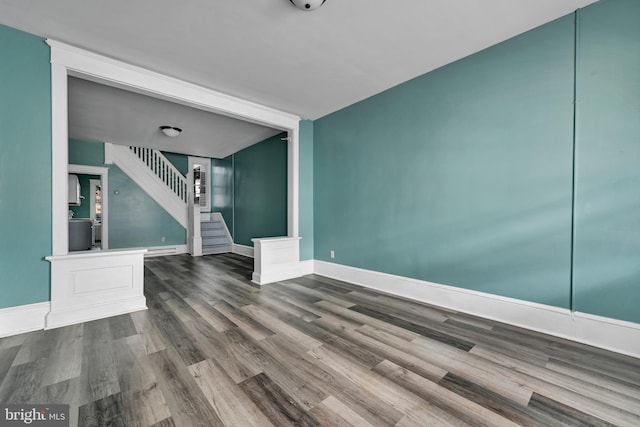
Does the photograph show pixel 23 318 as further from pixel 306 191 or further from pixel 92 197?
pixel 92 197

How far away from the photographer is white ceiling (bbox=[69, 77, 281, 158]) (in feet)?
12.3

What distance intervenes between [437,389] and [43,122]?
4104mm

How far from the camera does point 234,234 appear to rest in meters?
7.21

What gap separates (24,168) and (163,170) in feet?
15.9

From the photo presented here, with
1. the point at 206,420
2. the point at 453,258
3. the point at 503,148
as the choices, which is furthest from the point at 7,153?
the point at 503,148

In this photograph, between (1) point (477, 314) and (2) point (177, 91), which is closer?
(1) point (477, 314)

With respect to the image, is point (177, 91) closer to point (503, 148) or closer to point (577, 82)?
point (503, 148)

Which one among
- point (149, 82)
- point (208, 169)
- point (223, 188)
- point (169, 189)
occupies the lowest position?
point (169, 189)

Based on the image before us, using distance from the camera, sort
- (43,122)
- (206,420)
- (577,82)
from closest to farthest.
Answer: (206,420) → (577,82) → (43,122)

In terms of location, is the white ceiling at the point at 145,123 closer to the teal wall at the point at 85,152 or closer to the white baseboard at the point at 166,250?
the teal wall at the point at 85,152

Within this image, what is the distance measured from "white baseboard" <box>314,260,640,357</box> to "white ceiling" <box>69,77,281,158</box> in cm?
395

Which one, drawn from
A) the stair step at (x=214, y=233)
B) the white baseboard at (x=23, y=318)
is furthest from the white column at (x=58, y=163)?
the stair step at (x=214, y=233)

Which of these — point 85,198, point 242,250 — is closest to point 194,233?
point 242,250

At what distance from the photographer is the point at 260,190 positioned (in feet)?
20.3
